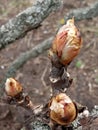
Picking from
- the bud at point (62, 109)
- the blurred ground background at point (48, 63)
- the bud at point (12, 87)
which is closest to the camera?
the bud at point (62, 109)

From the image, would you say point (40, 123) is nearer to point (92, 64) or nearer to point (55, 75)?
point (55, 75)

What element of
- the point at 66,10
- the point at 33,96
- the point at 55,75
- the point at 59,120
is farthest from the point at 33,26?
the point at 66,10

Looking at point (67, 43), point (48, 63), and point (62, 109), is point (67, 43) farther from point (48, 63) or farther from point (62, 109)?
point (48, 63)

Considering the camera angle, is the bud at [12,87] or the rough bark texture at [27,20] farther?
the rough bark texture at [27,20]

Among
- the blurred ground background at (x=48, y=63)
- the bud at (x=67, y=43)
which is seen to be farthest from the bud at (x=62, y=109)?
the blurred ground background at (x=48, y=63)

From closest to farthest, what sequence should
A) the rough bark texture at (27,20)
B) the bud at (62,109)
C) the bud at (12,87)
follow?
the bud at (62,109) < the bud at (12,87) < the rough bark texture at (27,20)

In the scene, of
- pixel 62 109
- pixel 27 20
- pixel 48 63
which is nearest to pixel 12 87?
pixel 62 109

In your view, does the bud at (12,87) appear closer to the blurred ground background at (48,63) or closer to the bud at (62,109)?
the bud at (62,109)

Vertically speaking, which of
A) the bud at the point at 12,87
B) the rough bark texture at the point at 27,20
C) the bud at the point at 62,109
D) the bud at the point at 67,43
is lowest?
the bud at the point at 62,109

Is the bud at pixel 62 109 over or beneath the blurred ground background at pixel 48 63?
beneath
